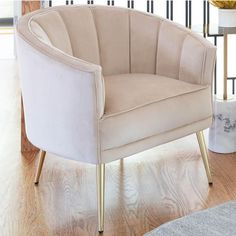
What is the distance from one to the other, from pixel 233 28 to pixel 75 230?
1.31m

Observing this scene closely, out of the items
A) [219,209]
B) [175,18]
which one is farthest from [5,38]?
[219,209]

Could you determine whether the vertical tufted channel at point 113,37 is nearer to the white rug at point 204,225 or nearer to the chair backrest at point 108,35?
the chair backrest at point 108,35

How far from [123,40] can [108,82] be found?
288mm

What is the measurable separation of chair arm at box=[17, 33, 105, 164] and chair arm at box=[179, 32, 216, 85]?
0.58 m

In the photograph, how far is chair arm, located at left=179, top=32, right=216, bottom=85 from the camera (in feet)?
8.20

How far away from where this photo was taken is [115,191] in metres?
2.54

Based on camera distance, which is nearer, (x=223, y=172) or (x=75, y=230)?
(x=75, y=230)

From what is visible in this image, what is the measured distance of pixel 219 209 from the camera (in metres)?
1.22

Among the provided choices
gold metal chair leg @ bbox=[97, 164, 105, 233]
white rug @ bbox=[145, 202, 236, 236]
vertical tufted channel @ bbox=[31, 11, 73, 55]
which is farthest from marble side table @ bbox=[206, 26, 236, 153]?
white rug @ bbox=[145, 202, 236, 236]

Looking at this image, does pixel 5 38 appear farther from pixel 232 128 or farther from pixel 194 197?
pixel 194 197

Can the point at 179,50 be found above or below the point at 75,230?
above

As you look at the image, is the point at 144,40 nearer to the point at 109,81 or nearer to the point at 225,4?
the point at 109,81

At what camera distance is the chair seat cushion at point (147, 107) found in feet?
7.14

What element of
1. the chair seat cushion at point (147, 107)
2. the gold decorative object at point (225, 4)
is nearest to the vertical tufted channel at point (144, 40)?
the chair seat cushion at point (147, 107)
